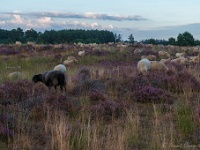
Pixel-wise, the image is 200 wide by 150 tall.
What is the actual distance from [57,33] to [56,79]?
209ft

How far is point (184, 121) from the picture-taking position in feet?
24.6

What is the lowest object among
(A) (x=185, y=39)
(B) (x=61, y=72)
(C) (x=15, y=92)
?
(C) (x=15, y=92)

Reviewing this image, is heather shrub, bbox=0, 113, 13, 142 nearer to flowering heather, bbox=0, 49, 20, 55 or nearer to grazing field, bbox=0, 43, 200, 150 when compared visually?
grazing field, bbox=0, 43, 200, 150

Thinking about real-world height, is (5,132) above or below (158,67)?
below

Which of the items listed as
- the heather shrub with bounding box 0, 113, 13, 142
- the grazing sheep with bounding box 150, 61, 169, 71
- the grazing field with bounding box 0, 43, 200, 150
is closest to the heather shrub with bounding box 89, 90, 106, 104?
the grazing field with bounding box 0, 43, 200, 150

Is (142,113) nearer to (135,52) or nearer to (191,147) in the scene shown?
(191,147)

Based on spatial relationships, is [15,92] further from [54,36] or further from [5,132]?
[54,36]

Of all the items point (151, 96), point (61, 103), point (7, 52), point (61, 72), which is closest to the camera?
point (61, 103)

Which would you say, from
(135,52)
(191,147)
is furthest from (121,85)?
(135,52)

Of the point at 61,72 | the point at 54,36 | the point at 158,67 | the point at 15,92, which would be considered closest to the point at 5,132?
the point at 15,92

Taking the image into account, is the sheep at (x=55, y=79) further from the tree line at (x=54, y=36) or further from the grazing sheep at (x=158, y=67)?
the tree line at (x=54, y=36)

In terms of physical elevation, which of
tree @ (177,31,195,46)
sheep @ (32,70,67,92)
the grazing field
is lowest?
the grazing field

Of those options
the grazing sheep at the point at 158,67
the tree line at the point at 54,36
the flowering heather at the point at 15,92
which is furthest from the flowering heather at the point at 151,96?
the tree line at the point at 54,36

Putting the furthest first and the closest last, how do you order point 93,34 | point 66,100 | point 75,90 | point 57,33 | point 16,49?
point 93,34
point 57,33
point 16,49
point 75,90
point 66,100
